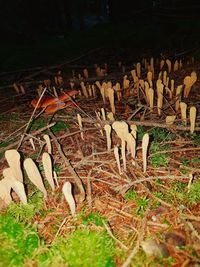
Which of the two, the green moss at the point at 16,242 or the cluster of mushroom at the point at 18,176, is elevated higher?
the cluster of mushroom at the point at 18,176

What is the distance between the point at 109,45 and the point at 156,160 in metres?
4.60

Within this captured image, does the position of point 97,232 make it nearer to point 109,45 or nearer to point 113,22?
point 109,45

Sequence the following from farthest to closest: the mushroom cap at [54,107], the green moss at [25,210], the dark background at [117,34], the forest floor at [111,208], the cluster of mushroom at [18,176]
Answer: the dark background at [117,34], the mushroom cap at [54,107], the green moss at [25,210], the cluster of mushroom at [18,176], the forest floor at [111,208]

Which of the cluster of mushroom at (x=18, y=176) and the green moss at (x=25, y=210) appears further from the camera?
A: the green moss at (x=25, y=210)

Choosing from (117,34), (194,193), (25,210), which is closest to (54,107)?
(25,210)

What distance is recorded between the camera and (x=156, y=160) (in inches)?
79.4

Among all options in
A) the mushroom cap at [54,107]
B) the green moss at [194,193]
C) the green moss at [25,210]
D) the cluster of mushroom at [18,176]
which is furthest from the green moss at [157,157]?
the mushroom cap at [54,107]

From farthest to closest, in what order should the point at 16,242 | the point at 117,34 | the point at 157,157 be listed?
the point at 117,34 < the point at 157,157 < the point at 16,242

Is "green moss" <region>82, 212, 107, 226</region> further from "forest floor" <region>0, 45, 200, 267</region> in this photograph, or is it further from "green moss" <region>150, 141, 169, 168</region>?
"green moss" <region>150, 141, 169, 168</region>

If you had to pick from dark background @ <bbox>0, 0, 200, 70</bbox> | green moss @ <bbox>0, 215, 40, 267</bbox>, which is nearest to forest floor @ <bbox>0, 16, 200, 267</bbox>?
green moss @ <bbox>0, 215, 40, 267</bbox>

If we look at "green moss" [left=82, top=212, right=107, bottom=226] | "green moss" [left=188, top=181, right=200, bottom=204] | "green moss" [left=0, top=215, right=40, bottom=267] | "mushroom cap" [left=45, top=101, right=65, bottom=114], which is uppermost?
"mushroom cap" [left=45, top=101, right=65, bottom=114]

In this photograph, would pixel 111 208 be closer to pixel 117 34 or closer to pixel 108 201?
pixel 108 201

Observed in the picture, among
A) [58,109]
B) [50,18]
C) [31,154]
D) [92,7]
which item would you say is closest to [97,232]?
[31,154]

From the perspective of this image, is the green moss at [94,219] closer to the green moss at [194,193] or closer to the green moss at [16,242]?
the green moss at [16,242]
